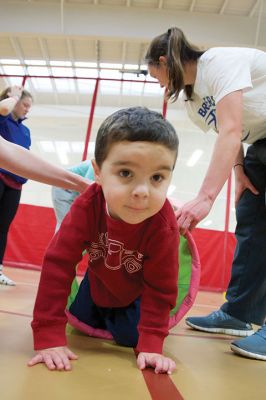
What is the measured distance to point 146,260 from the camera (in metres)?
0.94

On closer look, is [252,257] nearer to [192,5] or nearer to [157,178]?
[157,178]

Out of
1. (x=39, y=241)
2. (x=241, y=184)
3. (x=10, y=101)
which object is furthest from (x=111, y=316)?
(x=39, y=241)

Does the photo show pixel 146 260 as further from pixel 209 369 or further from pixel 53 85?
pixel 53 85

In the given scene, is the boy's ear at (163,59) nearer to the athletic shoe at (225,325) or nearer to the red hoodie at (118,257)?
the red hoodie at (118,257)

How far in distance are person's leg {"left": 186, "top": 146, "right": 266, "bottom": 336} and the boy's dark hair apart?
1.76ft

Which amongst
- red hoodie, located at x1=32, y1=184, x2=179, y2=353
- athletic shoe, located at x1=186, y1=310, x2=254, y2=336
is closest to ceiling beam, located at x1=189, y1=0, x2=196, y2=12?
athletic shoe, located at x1=186, y1=310, x2=254, y2=336

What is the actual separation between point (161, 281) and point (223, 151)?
0.40m

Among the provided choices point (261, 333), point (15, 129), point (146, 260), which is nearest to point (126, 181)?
point (146, 260)

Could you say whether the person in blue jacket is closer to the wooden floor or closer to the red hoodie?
the wooden floor

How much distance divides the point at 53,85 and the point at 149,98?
1811 mm

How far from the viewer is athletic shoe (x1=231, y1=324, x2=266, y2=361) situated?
39.0 inches

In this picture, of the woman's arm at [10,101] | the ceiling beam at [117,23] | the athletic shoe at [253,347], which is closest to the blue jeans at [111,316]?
the athletic shoe at [253,347]

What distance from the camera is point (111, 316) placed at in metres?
1.10

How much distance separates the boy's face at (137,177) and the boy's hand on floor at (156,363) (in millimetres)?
303
